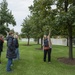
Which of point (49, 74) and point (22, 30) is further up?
point (22, 30)

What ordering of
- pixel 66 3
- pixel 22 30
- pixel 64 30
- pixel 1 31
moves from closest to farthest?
pixel 66 3 < pixel 64 30 < pixel 1 31 < pixel 22 30

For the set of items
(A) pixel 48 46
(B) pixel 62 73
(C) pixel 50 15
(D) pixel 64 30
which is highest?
(C) pixel 50 15

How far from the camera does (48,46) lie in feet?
32.1

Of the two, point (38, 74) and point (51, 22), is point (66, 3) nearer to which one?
point (51, 22)

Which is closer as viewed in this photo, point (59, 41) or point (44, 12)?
point (44, 12)

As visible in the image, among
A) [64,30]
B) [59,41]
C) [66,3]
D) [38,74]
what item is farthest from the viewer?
[59,41]

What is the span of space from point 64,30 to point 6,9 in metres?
18.4

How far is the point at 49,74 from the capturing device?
7.02 metres

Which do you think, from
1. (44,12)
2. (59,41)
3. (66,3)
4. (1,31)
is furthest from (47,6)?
(59,41)

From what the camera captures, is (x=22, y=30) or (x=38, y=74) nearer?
(x=38, y=74)

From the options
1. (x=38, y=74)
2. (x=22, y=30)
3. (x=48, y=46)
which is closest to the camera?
(x=38, y=74)

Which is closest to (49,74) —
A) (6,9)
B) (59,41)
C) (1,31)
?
(1,31)

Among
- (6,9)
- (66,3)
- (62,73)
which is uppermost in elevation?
(6,9)

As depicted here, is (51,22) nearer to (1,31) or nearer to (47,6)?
(47,6)
